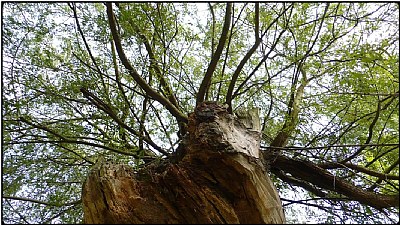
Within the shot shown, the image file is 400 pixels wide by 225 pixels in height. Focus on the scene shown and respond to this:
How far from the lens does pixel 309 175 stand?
49.9 inches

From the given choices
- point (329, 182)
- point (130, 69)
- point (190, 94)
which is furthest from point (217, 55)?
point (329, 182)

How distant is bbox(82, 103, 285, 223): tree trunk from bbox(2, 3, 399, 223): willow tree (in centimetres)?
21

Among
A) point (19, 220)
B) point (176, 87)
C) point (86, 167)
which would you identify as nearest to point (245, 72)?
point (176, 87)

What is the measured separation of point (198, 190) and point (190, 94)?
88cm

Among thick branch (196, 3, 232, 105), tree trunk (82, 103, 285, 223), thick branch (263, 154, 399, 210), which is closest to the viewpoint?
tree trunk (82, 103, 285, 223)

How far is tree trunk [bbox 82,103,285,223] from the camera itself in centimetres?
81

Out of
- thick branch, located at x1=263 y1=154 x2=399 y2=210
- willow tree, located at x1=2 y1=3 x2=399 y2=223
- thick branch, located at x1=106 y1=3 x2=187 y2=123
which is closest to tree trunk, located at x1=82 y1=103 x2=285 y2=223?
willow tree, located at x1=2 y1=3 x2=399 y2=223

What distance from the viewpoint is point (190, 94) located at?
171 cm

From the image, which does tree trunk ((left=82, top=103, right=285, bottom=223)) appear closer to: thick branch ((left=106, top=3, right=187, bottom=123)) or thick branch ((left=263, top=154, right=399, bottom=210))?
thick branch ((left=263, top=154, right=399, bottom=210))

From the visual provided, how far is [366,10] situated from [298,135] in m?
0.54

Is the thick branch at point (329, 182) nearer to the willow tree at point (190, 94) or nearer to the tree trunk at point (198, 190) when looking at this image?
the willow tree at point (190, 94)

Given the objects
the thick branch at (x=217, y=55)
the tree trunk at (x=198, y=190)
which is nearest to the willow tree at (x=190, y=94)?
the thick branch at (x=217, y=55)

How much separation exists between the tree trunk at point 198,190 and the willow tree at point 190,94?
0.21 m

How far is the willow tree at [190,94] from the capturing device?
129 centimetres
